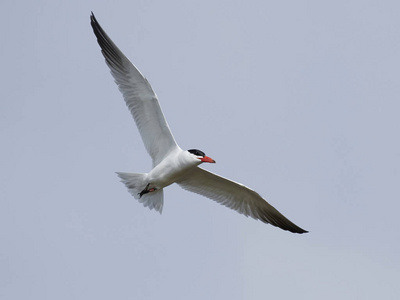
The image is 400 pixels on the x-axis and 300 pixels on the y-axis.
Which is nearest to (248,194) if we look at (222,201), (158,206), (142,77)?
(222,201)

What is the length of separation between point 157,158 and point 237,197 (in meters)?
1.98

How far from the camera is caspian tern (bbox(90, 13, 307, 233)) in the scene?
58.7 ft

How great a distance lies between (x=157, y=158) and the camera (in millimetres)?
18359

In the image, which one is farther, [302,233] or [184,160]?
[302,233]

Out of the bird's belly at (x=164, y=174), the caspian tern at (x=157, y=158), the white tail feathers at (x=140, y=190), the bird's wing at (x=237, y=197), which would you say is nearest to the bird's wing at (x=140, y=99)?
the caspian tern at (x=157, y=158)

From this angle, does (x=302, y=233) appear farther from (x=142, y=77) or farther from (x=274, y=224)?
(x=142, y=77)

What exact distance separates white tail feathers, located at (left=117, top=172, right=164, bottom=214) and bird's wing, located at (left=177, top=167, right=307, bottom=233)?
558mm

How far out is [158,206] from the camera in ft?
62.0

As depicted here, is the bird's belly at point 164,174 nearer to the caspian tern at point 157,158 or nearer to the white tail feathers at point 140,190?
the caspian tern at point 157,158

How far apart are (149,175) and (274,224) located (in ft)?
9.54

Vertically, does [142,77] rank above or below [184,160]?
above

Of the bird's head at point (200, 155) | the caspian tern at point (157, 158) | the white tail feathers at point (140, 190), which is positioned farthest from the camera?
the white tail feathers at point (140, 190)

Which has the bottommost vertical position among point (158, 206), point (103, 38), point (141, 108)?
point (158, 206)

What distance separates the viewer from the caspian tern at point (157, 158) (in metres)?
17.9
